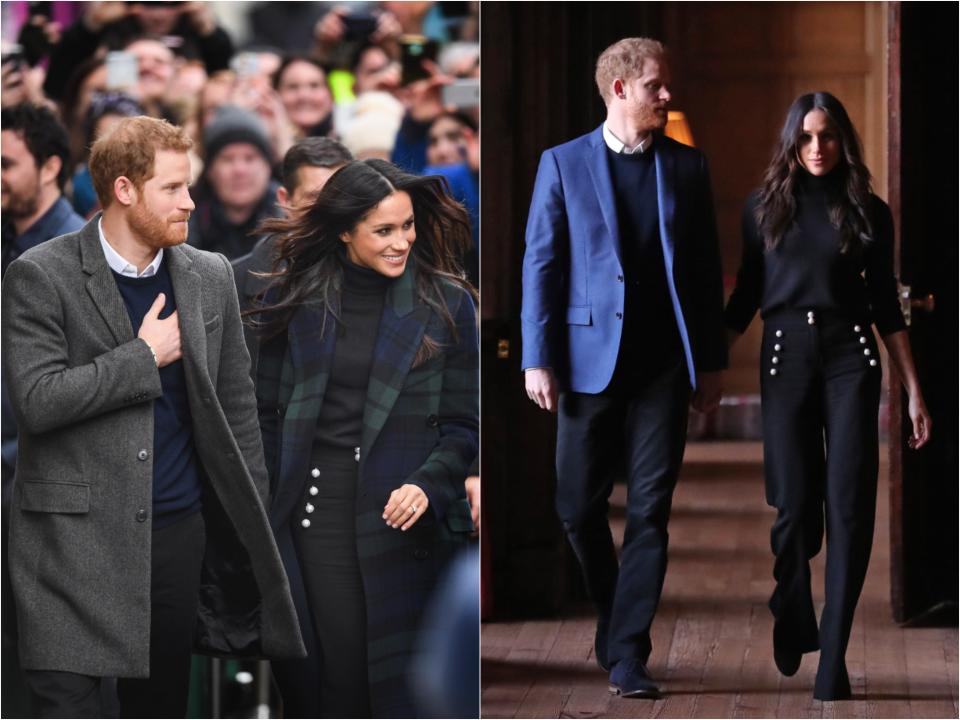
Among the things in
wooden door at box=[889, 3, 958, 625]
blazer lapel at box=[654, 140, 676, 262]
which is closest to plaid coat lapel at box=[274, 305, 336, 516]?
blazer lapel at box=[654, 140, 676, 262]

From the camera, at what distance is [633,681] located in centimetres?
420

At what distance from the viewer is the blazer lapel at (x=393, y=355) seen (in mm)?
3617

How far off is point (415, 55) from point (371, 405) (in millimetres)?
778

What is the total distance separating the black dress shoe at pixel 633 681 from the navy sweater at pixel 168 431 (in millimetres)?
1258

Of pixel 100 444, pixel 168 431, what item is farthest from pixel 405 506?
pixel 100 444

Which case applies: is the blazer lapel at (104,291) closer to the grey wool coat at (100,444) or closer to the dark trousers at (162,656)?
the grey wool coat at (100,444)

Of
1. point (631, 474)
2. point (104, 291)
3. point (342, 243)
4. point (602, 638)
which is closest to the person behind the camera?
point (104, 291)

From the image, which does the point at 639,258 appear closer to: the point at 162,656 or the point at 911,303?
the point at 911,303

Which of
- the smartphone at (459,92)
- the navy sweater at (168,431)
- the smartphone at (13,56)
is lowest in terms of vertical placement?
the navy sweater at (168,431)

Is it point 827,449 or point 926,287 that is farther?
point 926,287

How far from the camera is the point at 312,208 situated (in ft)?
11.8

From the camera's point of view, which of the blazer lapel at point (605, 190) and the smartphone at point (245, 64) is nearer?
the smartphone at point (245, 64)

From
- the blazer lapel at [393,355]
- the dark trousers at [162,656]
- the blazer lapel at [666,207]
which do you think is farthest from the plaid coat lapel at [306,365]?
the blazer lapel at [666,207]

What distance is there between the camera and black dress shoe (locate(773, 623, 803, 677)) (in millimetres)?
4262
